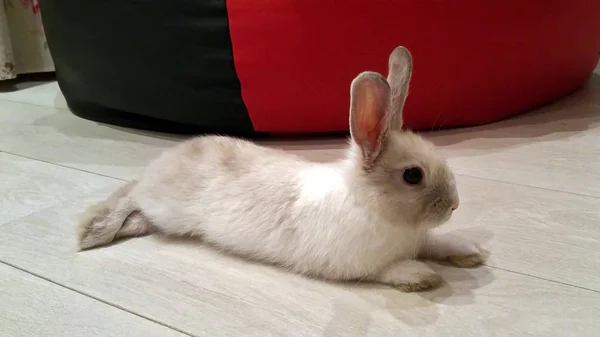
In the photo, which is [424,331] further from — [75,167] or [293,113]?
[75,167]

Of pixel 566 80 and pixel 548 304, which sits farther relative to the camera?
pixel 566 80

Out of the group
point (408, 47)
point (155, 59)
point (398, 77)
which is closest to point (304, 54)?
point (408, 47)

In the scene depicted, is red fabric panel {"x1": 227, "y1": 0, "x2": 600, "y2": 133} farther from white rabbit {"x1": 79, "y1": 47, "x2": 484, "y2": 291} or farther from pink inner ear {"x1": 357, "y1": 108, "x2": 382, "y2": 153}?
pink inner ear {"x1": 357, "y1": 108, "x2": 382, "y2": 153}

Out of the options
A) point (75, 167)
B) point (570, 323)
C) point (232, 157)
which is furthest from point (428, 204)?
point (75, 167)

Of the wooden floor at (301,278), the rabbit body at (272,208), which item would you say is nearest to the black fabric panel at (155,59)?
the wooden floor at (301,278)

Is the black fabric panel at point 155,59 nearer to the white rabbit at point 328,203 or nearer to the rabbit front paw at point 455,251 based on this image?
the white rabbit at point 328,203

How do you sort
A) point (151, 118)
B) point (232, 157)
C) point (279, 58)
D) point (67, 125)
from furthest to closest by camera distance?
point (67, 125)
point (151, 118)
point (279, 58)
point (232, 157)

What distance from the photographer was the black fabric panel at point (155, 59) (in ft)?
4.50

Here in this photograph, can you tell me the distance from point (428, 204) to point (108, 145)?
104cm

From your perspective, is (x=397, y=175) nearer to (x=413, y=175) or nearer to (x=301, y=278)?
(x=413, y=175)

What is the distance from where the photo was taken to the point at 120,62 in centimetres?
150

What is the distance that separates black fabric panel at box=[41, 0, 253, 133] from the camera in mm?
1371

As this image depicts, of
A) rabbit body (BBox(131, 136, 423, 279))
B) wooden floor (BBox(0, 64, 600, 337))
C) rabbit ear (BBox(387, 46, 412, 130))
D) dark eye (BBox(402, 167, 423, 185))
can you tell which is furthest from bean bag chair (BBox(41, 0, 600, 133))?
dark eye (BBox(402, 167, 423, 185))

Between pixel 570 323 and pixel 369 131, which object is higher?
pixel 369 131
